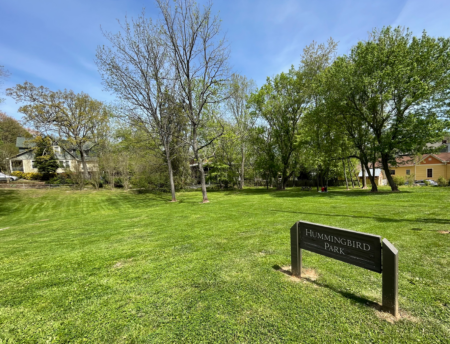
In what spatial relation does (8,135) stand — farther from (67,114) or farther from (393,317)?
(393,317)

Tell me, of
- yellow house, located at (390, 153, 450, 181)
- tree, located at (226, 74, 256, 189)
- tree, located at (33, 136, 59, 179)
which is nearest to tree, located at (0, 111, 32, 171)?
tree, located at (33, 136, 59, 179)

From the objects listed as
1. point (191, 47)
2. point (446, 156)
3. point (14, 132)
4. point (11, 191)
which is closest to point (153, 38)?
point (191, 47)

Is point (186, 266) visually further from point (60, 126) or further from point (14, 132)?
point (14, 132)

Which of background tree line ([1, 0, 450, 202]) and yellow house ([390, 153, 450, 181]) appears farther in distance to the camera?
yellow house ([390, 153, 450, 181])

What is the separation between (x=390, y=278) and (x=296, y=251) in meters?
1.19

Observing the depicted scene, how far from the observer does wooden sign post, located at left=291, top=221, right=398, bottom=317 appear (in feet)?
7.37

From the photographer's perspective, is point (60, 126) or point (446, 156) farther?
point (446, 156)

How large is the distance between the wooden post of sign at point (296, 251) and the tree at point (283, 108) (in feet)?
66.2

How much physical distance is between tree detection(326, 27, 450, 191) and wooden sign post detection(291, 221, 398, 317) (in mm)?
15084

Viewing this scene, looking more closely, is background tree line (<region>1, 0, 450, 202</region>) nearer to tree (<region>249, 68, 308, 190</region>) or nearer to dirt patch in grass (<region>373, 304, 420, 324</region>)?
tree (<region>249, 68, 308, 190</region>)

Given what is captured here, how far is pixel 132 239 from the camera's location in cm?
592

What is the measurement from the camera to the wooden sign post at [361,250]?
88.4 inches

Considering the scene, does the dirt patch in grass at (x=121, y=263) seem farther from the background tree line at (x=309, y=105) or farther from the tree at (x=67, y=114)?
the tree at (x=67, y=114)

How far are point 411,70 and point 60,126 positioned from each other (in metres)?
40.2
